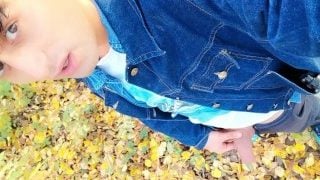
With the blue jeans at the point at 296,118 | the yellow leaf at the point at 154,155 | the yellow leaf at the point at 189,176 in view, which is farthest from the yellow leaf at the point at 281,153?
the yellow leaf at the point at 154,155

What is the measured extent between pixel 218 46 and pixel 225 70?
9 centimetres

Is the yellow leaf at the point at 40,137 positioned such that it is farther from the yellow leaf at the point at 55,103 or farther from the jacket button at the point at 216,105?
the jacket button at the point at 216,105

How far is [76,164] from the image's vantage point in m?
2.40

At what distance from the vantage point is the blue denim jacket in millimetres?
697

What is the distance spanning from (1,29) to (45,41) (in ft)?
0.27

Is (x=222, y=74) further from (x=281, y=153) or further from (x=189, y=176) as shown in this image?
(x=189, y=176)

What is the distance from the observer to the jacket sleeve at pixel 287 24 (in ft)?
2.16

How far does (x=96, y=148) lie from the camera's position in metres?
2.34

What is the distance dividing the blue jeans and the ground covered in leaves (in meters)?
0.22

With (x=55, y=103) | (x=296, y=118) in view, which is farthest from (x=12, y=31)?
(x=55, y=103)

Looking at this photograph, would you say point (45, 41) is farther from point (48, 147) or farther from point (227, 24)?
point (48, 147)

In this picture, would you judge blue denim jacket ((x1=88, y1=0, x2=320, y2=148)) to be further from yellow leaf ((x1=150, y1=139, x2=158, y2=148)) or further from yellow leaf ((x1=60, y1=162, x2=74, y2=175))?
yellow leaf ((x1=60, y1=162, x2=74, y2=175))

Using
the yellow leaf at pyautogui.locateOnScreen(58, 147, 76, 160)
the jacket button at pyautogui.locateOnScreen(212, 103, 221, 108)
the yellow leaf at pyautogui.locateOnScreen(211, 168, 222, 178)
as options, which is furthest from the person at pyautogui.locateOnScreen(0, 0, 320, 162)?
the yellow leaf at pyautogui.locateOnScreen(58, 147, 76, 160)

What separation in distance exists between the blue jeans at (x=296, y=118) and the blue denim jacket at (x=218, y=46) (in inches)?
10.6
